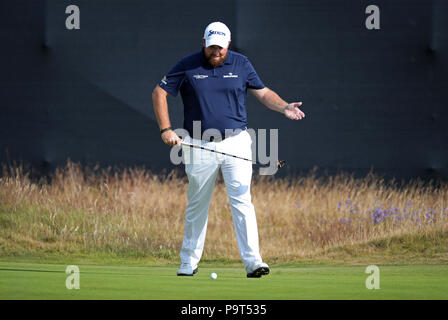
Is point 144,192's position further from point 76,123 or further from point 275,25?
point 275,25

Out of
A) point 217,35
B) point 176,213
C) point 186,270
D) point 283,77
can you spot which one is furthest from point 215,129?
point 283,77

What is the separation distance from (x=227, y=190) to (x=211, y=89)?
704mm

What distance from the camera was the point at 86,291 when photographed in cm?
421

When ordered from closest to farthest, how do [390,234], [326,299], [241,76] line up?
[326,299] < [241,76] < [390,234]

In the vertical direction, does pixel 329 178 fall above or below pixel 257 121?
below

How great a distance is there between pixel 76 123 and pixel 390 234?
3807mm

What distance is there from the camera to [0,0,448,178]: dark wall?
29.4 ft

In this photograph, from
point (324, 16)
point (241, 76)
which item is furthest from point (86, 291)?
point (324, 16)

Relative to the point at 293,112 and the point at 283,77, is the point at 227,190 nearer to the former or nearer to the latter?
the point at 293,112

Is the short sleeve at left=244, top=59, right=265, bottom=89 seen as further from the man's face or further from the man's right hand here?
the man's right hand

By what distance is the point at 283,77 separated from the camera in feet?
29.6

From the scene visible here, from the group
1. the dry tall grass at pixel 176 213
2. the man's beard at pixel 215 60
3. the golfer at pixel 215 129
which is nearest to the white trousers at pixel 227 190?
the golfer at pixel 215 129

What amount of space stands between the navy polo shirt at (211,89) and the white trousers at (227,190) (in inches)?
5.1

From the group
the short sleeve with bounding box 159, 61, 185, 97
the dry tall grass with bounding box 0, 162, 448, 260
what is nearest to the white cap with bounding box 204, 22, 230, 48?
the short sleeve with bounding box 159, 61, 185, 97
